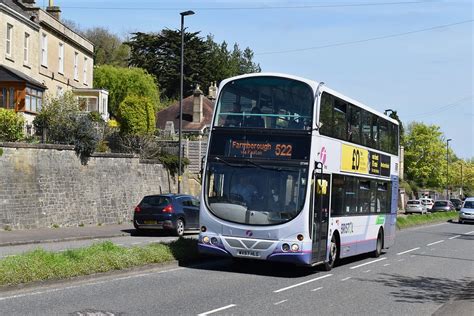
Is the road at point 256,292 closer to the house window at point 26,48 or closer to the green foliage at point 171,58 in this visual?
the house window at point 26,48

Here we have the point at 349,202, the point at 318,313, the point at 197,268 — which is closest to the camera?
the point at 318,313

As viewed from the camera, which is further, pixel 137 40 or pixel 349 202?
Answer: pixel 137 40

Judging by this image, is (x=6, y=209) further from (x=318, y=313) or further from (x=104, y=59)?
(x=104, y=59)

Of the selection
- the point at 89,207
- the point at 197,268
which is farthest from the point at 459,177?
the point at 197,268

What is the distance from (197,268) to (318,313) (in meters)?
5.21

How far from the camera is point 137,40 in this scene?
3110 inches

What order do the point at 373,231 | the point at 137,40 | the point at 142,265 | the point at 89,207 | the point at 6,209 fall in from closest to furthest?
the point at 142,265, the point at 373,231, the point at 6,209, the point at 89,207, the point at 137,40

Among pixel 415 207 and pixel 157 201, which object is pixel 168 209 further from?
pixel 415 207

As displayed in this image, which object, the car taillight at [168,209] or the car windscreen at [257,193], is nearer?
the car windscreen at [257,193]

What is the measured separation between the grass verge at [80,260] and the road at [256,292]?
210 millimetres

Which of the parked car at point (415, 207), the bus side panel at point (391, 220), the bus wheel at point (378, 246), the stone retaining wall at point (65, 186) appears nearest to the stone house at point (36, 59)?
the stone retaining wall at point (65, 186)

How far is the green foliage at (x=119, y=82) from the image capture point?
66.2 metres

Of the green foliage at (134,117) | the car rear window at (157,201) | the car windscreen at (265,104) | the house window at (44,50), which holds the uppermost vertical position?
the house window at (44,50)

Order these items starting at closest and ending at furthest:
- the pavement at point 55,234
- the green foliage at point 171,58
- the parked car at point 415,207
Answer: the pavement at point 55,234, the parked car at point 415,207, the green foliage at point 171,58
